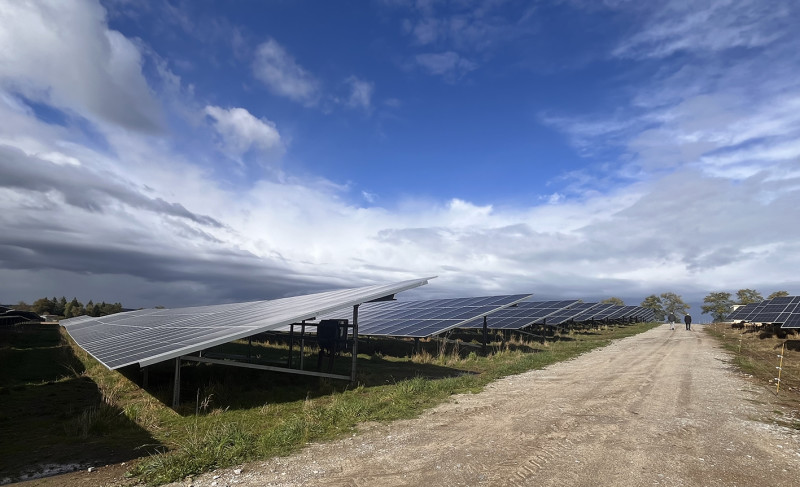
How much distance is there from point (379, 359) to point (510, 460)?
1540 centimetres

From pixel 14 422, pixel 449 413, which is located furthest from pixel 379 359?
pixel 14 422

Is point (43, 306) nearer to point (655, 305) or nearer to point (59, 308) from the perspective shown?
point (59, 308)

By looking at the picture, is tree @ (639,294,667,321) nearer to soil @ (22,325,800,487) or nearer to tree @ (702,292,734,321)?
tree @ (702,292,734,321)

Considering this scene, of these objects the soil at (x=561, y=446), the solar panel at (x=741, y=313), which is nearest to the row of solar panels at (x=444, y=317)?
the soil at (x=561, y=446)

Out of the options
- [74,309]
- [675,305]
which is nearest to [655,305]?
[675,305]

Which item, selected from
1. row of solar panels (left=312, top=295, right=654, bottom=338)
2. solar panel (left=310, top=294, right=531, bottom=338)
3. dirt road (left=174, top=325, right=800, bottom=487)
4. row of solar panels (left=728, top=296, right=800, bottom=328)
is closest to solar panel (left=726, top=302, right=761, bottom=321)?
row of solar panels (left=728, top=296, right=800, bottom=328)

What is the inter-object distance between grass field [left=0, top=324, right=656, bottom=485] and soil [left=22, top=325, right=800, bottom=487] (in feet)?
2.09

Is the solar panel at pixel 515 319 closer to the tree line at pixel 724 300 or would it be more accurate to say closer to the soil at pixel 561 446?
the soil at pixel 561 446

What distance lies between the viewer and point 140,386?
1432 cm

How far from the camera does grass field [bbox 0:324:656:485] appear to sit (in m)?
7.54

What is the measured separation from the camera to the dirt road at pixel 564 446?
6.34 m

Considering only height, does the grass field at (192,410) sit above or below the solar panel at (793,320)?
below

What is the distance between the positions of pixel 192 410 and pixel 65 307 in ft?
365

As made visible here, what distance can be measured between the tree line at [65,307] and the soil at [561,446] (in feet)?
306
